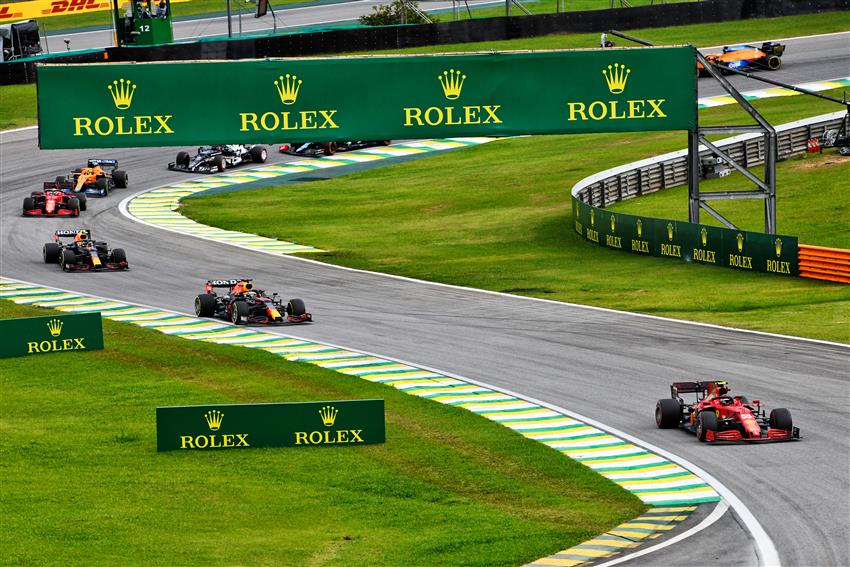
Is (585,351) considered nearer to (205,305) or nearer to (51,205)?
(205,305)

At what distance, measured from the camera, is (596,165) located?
5906cm

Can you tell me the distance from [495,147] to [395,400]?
127ft

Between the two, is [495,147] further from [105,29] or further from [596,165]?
[105,29]

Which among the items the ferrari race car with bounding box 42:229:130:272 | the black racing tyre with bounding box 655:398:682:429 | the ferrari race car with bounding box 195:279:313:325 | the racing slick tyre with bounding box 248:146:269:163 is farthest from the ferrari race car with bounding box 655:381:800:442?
the racing slick tyre with bounding box 248:146:269:163

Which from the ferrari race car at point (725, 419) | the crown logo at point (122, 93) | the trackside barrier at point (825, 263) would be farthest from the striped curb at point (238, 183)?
the ferrari race car at point (725, 419)

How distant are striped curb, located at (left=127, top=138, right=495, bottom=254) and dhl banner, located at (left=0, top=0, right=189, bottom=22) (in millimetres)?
28562

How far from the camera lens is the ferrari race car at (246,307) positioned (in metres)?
36.7

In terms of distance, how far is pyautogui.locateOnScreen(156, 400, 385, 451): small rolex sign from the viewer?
80.6ft

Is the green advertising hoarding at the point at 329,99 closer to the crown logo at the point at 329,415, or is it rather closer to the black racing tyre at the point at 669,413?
the black racing tyre at the point at 669,413

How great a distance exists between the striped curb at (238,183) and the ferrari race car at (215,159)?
521 millimetres

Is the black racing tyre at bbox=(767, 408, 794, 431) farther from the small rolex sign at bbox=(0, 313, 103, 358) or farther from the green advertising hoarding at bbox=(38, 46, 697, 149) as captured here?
the small rolex sign at bbox=(0, 313, 103, 358)

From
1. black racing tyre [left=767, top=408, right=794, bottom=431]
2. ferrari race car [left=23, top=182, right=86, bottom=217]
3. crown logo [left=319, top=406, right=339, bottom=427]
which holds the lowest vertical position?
black racing tyre [left=767, top=408, right=794, bottom=431]

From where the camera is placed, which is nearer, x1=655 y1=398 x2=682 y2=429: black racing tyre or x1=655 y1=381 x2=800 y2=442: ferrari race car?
x1=655 y1=381 x2=800 y2=442: ferrari race car

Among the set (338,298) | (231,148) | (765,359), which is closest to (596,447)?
(765,359)
